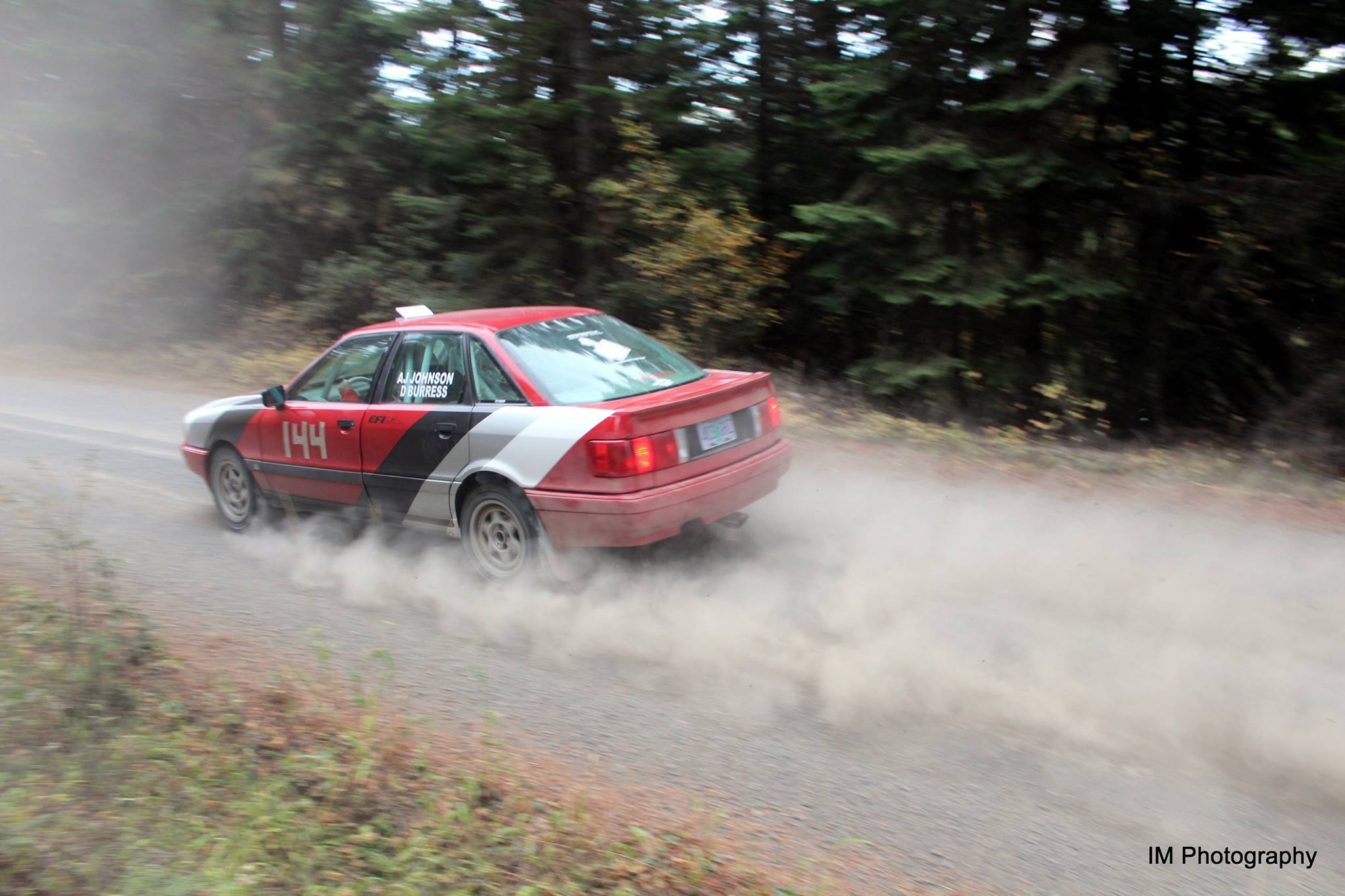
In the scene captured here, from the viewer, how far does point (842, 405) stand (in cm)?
1185

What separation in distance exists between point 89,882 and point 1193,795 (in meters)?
3.74

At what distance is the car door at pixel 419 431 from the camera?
19.7 ft

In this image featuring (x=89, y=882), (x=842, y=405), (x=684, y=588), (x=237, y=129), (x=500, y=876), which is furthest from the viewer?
(x=237, y=129)

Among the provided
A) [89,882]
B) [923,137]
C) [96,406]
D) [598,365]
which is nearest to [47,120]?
[96,406]

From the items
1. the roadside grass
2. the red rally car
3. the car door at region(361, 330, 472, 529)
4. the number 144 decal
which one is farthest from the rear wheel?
the roadside grass

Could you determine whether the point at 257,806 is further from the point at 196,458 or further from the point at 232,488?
the point at 196,458

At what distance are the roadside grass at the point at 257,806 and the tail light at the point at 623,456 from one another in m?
1.73

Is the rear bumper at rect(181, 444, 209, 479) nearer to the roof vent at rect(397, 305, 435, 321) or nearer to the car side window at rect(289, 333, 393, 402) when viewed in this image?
the car side window at rect(289, 333, 393, 402)

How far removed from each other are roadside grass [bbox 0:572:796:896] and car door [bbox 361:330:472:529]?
73.2 inches

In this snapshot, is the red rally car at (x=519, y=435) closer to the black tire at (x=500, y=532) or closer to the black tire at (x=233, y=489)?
the black tire at (x=500, y=532)

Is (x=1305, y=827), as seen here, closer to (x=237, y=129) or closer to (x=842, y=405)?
(x=842, y=405)

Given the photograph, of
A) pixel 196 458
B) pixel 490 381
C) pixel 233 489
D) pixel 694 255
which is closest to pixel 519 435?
pixel 490 381

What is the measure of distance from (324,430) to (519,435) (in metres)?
1.83

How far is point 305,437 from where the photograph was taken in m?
6.84
